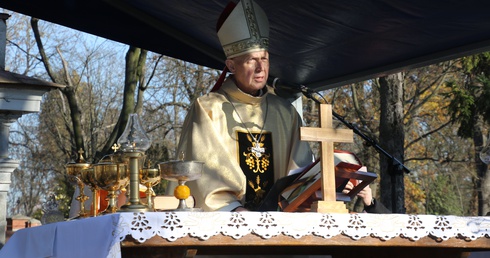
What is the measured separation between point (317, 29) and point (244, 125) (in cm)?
102

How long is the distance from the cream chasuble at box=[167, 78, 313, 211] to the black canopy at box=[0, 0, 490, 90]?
65 cm

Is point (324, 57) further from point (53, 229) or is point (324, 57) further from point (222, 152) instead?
point (53, 229)

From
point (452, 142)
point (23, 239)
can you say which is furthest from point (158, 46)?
point (452, 142)

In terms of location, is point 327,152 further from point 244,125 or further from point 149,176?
point 244,125

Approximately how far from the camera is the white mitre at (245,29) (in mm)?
5359

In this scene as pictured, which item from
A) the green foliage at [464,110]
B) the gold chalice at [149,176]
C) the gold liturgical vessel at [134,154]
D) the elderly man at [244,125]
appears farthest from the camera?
the green foliage at [464,110]

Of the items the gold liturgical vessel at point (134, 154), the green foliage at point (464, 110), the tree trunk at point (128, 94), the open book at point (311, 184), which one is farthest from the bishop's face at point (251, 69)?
the green foliage at point (464, 110)

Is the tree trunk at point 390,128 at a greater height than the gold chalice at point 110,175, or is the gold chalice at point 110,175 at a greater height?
the tree trunk at point 390,128

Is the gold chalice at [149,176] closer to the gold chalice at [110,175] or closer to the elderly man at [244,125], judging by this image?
the gold chalice at [110,175]

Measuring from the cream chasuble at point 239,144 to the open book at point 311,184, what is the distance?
40 centimetres

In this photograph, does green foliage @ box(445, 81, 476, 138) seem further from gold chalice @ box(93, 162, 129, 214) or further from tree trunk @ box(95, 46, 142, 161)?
gold chalice @ box(93, 162, 129, 214)

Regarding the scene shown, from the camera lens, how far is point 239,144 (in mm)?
5473

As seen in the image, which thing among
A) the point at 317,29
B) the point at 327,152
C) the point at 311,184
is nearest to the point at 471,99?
the point at 317,29

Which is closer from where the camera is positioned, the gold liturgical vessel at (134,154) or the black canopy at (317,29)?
the gold liturgical vessel at (134,154)
